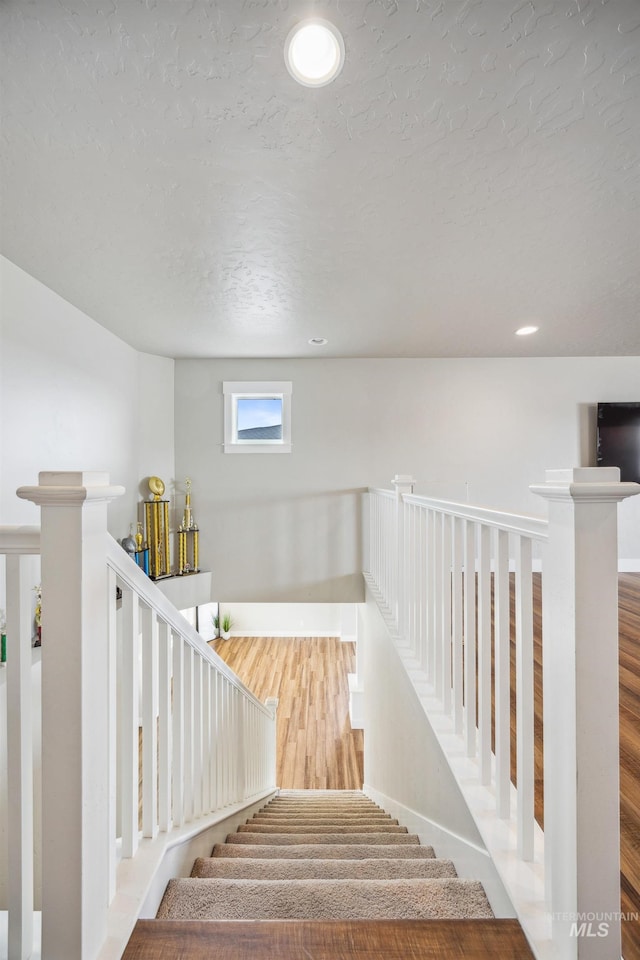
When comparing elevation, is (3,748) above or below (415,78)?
below

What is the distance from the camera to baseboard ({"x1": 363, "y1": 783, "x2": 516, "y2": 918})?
44.0 inches

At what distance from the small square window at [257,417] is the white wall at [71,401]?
645mm

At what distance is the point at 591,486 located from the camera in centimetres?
86

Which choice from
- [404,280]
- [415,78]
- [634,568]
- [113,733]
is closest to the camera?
[113,733]

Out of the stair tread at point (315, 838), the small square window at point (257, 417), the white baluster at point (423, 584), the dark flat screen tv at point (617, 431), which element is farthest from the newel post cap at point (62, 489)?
the dark flat screen tv at point (617, 431)

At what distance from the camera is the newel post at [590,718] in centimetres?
86

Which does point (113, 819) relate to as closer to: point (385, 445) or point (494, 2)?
point (494, 2)

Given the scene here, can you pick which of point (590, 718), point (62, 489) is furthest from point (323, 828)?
point (62, 489)

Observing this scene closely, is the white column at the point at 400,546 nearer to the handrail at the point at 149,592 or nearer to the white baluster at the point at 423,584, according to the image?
the white baluster at the point at 423,584

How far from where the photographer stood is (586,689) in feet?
2.85

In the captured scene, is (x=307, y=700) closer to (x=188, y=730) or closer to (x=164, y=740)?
(x=188, y=730)

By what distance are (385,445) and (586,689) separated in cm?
394

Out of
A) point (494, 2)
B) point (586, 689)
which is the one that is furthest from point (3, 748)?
point (494, 2)

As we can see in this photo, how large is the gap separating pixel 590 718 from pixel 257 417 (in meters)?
4.31
